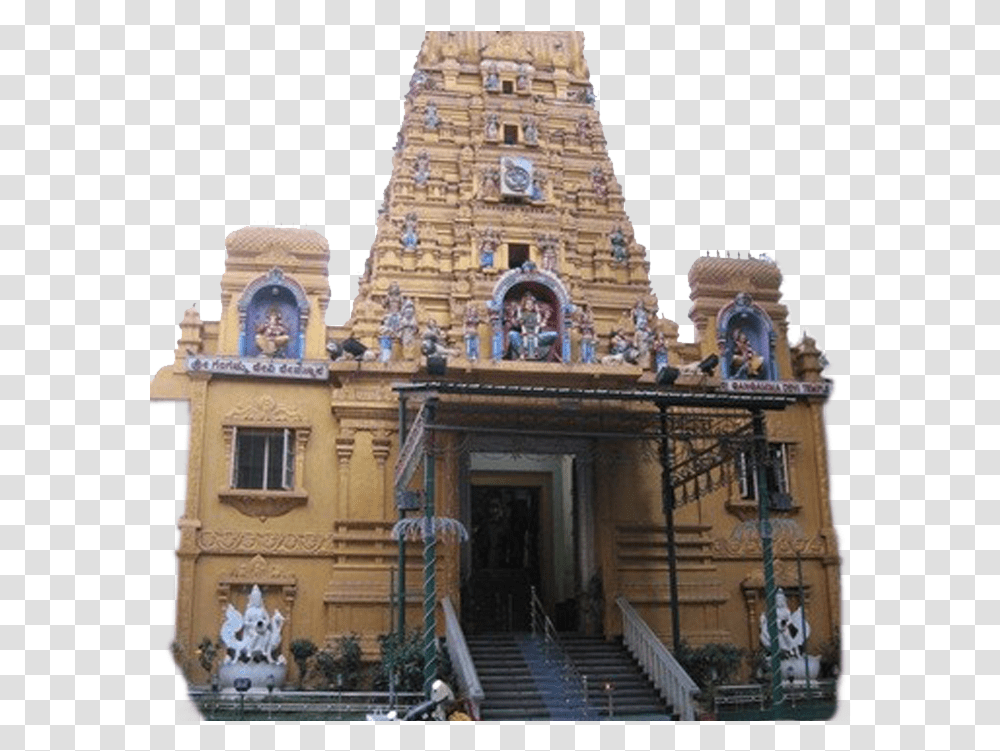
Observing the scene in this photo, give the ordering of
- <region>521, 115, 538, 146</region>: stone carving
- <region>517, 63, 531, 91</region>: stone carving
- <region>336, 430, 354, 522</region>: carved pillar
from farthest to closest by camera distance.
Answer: <region>517, 63, 531, 91</region>: stone carving → <region>521, 115, 538, 146</region>: stone carving → <region>336, 430, 354, 522</region>: carved pillar

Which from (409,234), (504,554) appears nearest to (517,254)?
(409,234)

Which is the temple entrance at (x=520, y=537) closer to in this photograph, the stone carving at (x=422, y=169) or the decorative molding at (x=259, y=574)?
the decorative molding at (x=259, y=574)

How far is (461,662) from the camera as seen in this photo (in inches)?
664

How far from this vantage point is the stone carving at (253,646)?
18.8 metres

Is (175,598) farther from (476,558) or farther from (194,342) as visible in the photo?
(476,558)

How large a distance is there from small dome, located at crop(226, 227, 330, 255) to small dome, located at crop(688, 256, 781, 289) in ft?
25.8

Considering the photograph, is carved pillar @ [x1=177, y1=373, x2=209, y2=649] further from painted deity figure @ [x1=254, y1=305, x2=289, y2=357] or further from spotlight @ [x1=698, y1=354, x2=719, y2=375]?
spotlight @ [x1=698, y1=354, x2=719, y2=375]

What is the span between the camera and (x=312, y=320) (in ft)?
71.0

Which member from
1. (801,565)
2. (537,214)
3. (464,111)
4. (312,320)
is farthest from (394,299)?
(801,565)

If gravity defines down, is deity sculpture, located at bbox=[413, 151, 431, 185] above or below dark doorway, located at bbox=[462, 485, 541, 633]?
above

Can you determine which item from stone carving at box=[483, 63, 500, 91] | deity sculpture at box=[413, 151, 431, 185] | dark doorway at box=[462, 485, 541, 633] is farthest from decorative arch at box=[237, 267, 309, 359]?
stone carving at box=[483, 63, 500, 91]

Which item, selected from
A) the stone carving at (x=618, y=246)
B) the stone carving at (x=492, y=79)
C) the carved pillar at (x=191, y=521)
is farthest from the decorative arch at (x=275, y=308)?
the stone carving at (x=492, y=79)

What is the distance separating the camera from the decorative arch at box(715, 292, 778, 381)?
23.0 metres

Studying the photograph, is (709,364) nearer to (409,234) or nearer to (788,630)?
(788,630)
